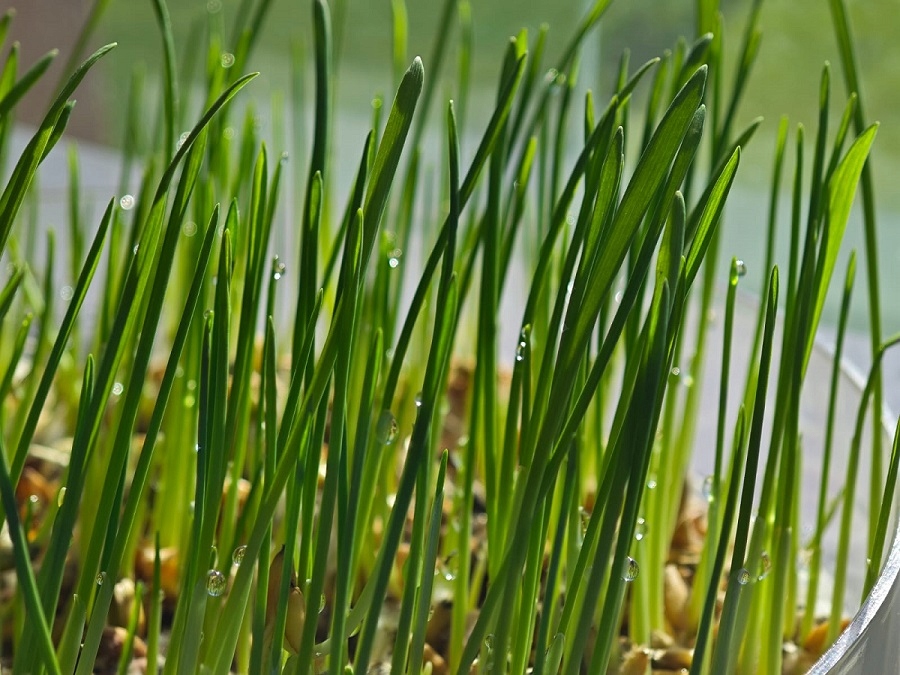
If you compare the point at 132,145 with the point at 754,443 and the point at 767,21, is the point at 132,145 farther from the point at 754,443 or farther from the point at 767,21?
the point at 767,21

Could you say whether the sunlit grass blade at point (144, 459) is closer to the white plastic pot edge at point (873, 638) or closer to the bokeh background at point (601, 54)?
the white plastic pot edge at point (873, 638)

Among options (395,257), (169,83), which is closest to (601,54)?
(395,257)

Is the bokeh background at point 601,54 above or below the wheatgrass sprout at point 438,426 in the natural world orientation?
above

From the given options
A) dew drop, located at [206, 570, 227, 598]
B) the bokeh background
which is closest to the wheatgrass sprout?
dew drop, located at [206, 570, 227, 598]

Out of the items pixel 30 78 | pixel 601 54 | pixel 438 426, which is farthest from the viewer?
pixel 601 54

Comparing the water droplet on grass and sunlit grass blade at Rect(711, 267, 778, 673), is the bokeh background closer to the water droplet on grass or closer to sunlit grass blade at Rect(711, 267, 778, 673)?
the water droplet on grass

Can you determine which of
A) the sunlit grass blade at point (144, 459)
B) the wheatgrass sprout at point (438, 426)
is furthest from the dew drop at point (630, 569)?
the sunlit grass blade at point (144, 459)

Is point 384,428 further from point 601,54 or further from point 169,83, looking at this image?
point 601,54

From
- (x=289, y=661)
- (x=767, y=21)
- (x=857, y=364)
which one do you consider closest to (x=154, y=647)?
(x=289, y=661)

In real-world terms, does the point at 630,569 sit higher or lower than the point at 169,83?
lower

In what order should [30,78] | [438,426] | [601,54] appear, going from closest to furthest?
[30,78] → [438,426] → [601,54]

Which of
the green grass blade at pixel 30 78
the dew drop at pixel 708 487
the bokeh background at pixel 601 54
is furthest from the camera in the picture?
the bokeh background at pixel 601 54
